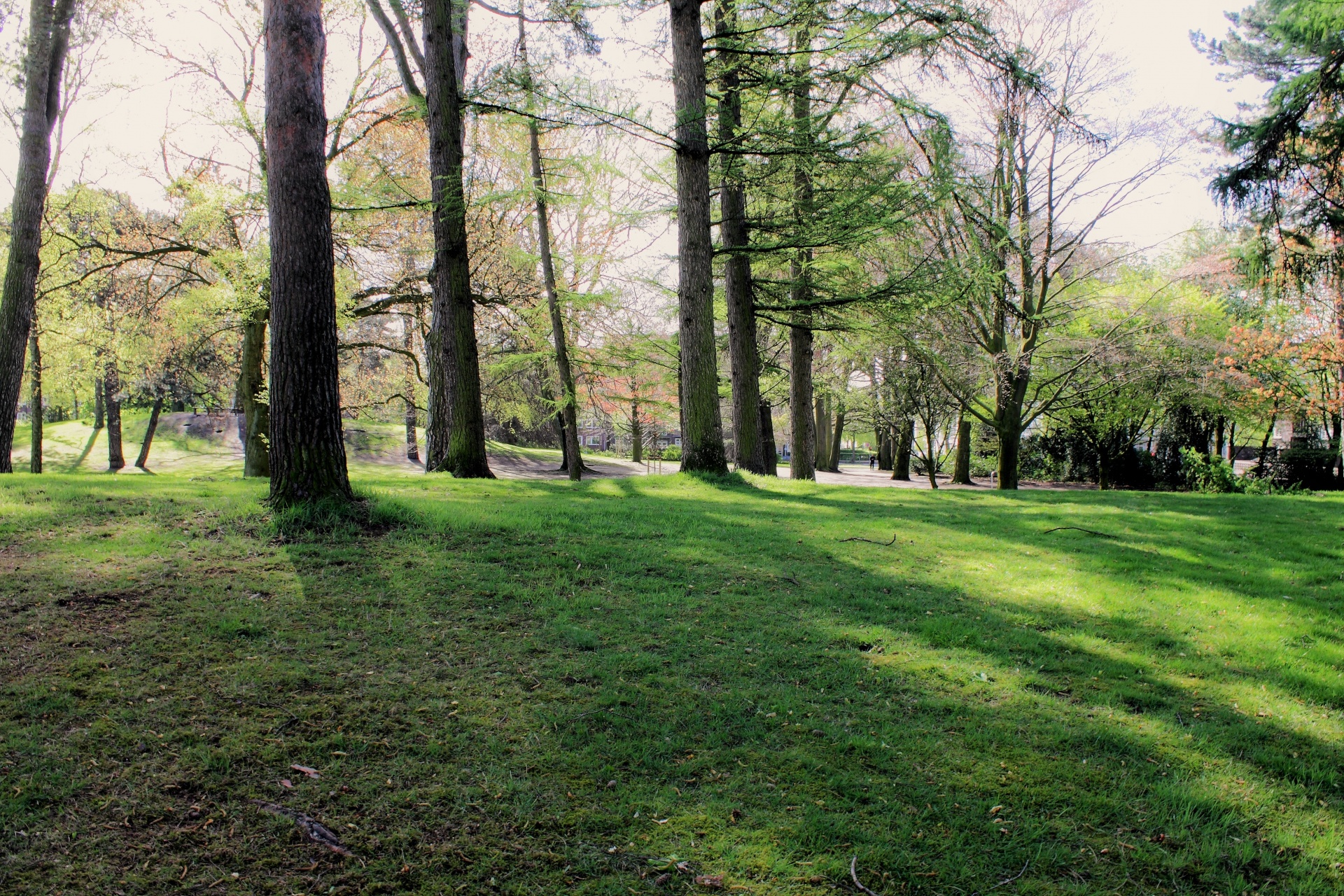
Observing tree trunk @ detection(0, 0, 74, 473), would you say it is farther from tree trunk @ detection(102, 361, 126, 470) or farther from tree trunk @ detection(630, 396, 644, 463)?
tree trunk @ detection(630, 396, 644, 463)

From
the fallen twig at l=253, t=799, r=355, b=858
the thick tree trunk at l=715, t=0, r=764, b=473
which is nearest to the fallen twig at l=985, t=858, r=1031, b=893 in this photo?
the fallen twig at l=253, t=799, r=355, b=858

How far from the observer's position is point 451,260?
997 cm

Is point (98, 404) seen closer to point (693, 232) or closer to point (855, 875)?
point (693, 232)

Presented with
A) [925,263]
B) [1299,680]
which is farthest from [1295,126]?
[1299,680]

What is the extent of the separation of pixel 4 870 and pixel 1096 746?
4.04 m

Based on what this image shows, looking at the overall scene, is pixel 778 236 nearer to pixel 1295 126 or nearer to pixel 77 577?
pixel 1295 126

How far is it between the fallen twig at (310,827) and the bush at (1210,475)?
1867 cm

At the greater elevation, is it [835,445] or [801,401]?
[801,401]

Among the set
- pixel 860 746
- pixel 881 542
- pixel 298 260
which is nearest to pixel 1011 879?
pixel 860 746

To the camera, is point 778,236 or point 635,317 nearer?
point 778,236

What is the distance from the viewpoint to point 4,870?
1.99m

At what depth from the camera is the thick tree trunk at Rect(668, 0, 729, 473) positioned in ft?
30.2

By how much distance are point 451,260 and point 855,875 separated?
955cm

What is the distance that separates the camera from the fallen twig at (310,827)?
7.31 ft
